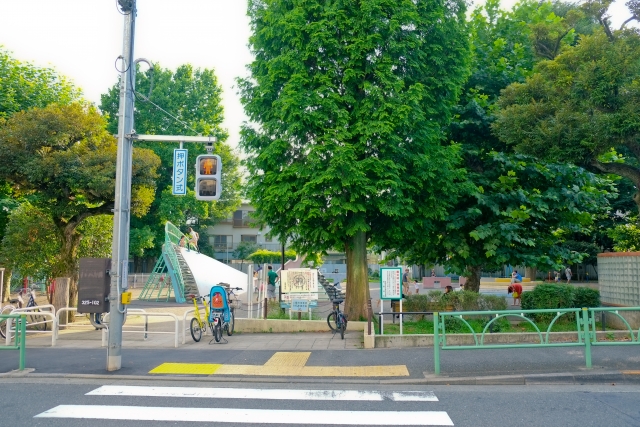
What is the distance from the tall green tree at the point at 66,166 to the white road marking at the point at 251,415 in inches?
398

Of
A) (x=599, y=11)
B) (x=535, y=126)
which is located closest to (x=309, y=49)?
(x=535, y=126)

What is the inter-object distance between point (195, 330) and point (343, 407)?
7.54 m

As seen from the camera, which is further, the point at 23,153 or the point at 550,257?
the point at 550,257

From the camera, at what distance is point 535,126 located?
13.7 meters

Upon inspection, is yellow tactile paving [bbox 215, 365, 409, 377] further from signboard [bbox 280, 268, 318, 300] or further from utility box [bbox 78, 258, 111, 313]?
signboard [bbox 280, 268, 318, 300]

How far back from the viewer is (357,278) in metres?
17.0

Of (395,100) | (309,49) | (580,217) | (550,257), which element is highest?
(309,49)

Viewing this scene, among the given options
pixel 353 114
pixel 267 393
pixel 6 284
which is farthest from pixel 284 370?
pixel 6 284

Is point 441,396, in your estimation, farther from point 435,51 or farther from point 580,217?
point 580,217

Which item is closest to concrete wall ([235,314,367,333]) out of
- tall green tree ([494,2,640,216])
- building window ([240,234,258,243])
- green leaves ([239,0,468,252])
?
green leaves ([239,0,468,252])

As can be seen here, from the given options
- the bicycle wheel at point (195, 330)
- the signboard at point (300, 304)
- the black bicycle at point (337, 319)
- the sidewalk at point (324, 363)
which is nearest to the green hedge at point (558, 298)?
the sidewalk at point (324, 363)

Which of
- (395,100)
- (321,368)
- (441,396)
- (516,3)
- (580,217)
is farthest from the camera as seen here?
(516,3)

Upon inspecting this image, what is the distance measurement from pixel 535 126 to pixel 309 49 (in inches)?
257

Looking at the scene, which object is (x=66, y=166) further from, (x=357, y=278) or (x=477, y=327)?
(x=477, y=327)
